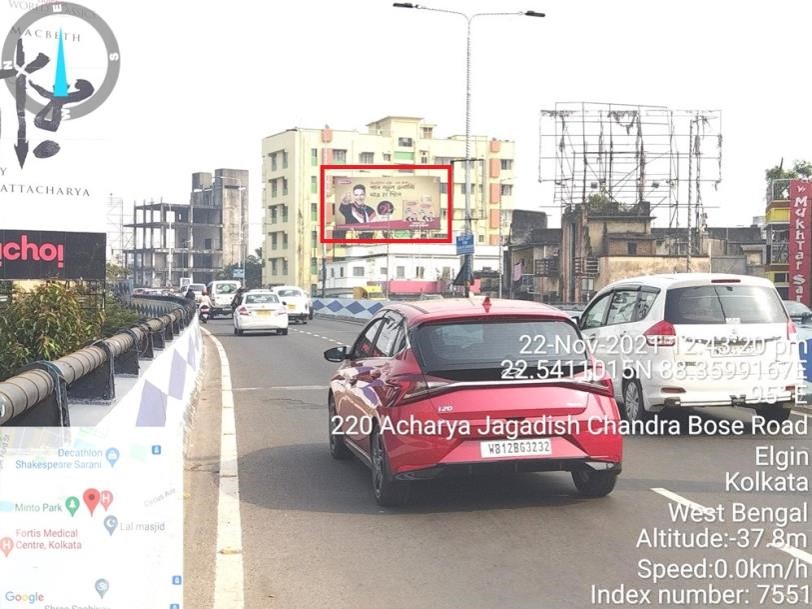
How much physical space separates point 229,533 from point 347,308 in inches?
1892

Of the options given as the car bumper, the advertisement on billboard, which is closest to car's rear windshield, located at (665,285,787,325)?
the car bumper

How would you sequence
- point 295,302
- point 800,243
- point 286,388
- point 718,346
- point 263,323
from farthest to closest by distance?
point 295,302, point 800,243, point 263,323, point 286,388, point 718,346

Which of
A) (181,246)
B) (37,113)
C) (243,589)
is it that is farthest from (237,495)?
(181,246)

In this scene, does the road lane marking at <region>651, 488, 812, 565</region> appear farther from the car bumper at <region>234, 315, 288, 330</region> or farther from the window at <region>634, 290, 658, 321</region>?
the car bumper at <region>234, 315, 288, 330</region>

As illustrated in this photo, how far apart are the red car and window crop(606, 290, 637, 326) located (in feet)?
15.4

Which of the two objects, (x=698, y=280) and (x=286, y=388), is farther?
(x=286, y=388)

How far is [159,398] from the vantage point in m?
9.29

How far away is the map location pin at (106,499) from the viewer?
425 centimetres

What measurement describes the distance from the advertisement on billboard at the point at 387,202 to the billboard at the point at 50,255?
5235 cm

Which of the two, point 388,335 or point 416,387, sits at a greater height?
point 388,335

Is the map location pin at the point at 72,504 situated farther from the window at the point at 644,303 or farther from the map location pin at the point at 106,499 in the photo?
the window at the point at 644,303

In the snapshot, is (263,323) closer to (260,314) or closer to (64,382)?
(260,314)

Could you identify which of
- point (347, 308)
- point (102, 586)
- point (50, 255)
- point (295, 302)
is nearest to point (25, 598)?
point (102, 586)

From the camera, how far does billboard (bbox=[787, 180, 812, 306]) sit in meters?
44.5
